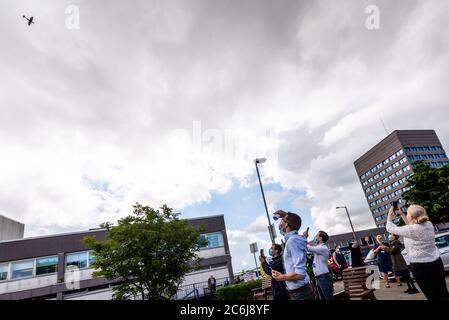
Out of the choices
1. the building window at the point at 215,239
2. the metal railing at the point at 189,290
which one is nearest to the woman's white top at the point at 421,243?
the metal railing at the point at 189,290

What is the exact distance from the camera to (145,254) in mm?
13117

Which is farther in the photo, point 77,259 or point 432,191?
point 432,191

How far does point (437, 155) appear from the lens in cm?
9750

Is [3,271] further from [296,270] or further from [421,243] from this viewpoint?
[421,243]

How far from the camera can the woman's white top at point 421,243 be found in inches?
148

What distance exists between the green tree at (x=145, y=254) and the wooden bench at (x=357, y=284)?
9.34m

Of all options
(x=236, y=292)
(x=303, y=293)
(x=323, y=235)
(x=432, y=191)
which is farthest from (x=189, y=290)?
(x=432, y=191)

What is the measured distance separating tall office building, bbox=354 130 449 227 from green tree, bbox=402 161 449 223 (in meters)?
72.6

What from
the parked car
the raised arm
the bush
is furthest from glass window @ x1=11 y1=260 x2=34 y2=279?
the parked car

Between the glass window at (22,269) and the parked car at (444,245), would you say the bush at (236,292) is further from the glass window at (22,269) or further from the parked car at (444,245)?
the glass window at (22,269)

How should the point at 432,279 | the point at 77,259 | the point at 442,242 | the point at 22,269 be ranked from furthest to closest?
1. the point at 77,259
2. the point at 22,269
3. the point at 442,242
4. the point at 432,279

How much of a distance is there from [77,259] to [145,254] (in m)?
14.8

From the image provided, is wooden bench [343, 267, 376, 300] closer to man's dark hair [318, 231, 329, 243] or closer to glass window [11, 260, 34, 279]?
man's dark hair [318, 231, 329, 243]
